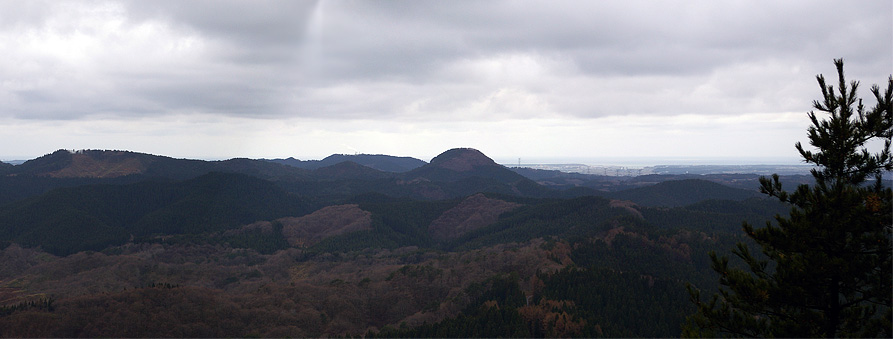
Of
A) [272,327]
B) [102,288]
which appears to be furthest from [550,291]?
[102,288]

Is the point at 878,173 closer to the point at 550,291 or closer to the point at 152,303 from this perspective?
the point at 550,291

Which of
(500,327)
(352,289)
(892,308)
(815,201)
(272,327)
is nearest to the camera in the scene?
(892,308)

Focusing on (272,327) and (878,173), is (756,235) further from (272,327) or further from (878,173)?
(272,327)

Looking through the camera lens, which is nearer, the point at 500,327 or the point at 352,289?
the point at 500,327

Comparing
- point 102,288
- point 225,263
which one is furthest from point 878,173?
point 225,263

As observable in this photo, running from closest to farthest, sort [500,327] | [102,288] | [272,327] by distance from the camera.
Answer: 1. [500,327]
2. [272,327]
3. [102,288]

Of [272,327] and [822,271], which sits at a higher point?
[822,271]

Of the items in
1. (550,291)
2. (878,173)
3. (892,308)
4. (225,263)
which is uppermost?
(878,173)
